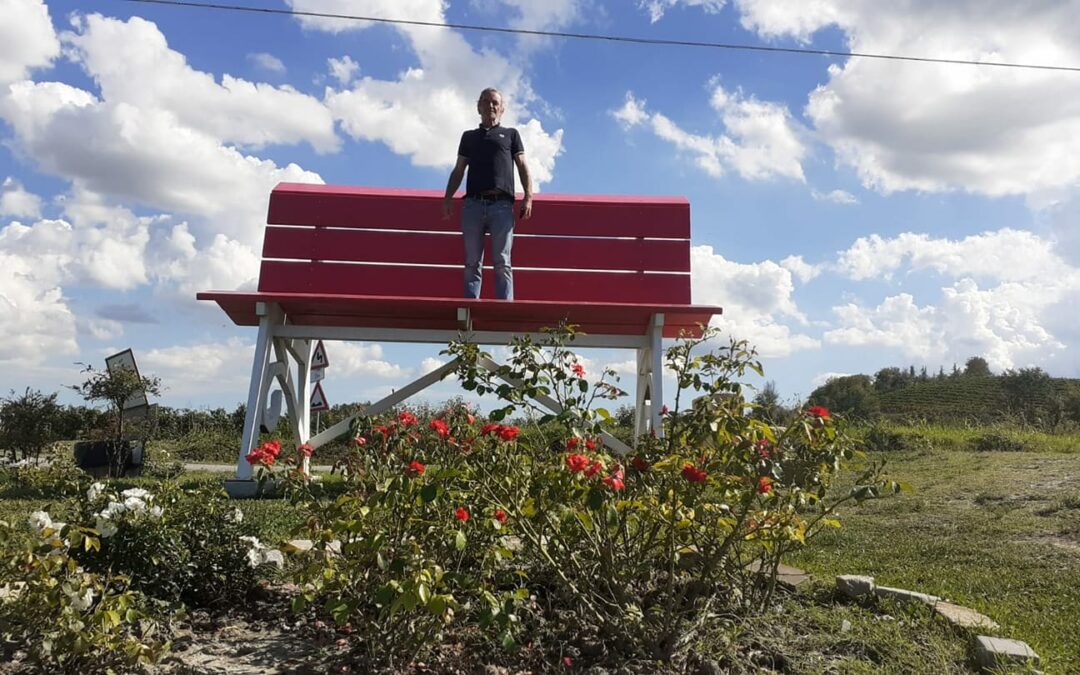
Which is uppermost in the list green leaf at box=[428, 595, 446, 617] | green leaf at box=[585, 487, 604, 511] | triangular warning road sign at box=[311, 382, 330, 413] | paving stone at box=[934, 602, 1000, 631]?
triangular warning road sign at box=[311, 382, 330, 413]

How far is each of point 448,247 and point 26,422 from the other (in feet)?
17.9

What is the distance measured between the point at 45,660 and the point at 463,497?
4.15ft

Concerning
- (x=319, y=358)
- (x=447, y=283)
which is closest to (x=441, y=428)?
(x=447, y=283)

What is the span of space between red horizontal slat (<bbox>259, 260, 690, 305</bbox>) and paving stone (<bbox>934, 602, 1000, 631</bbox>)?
3.81 metres

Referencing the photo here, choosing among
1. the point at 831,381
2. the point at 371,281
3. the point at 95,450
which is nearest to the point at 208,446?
the point at 95,450

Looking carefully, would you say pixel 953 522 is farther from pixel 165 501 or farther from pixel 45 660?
pixel 45 660

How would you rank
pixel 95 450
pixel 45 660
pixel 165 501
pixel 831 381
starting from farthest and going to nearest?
1. pixel 831 381
2. pixel 95 450
3. pixel 165 501
4. pixel 45 660

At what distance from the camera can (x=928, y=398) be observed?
17.6 meters

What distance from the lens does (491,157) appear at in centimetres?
595

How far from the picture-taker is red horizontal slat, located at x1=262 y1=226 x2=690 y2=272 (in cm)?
667

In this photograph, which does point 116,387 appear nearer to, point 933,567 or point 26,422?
point 26,422

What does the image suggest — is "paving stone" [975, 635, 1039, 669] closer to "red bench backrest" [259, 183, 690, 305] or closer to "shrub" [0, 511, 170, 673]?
"shrub" [0, 511, 170, 673]

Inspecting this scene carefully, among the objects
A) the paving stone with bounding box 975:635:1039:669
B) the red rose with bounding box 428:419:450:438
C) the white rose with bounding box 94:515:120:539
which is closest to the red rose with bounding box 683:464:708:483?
the red rose with bounding box 428:419:450:438

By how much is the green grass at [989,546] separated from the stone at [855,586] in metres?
0.42
